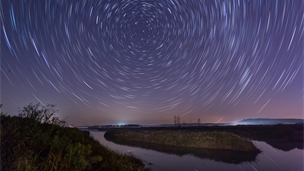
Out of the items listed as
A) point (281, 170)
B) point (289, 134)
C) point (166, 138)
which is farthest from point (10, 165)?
point (289, 134)

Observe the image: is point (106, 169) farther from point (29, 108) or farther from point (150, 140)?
point (150, 140)

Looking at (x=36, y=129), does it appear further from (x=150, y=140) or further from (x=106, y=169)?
(x=150, y=140)

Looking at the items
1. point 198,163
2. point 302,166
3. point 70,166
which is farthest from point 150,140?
point 70,166

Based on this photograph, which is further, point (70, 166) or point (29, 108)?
point (29, 108)

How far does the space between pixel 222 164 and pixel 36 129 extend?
56.6 feet

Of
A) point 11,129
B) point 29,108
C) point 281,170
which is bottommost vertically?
point 281,170

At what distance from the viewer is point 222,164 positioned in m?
20.5

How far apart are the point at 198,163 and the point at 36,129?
16258 mm

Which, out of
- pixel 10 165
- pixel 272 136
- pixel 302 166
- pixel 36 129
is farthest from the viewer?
pixel 272 136

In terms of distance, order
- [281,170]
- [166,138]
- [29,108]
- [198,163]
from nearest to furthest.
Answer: [29,108] < [281,170] < [198,163] < [166,138]

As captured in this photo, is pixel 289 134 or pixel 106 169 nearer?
pixel 106 169

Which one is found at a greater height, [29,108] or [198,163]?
[29,108]

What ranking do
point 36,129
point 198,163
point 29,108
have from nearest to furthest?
1. point 36,129
2. point 29,108
3. point 198,163

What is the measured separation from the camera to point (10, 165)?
19.5ft
